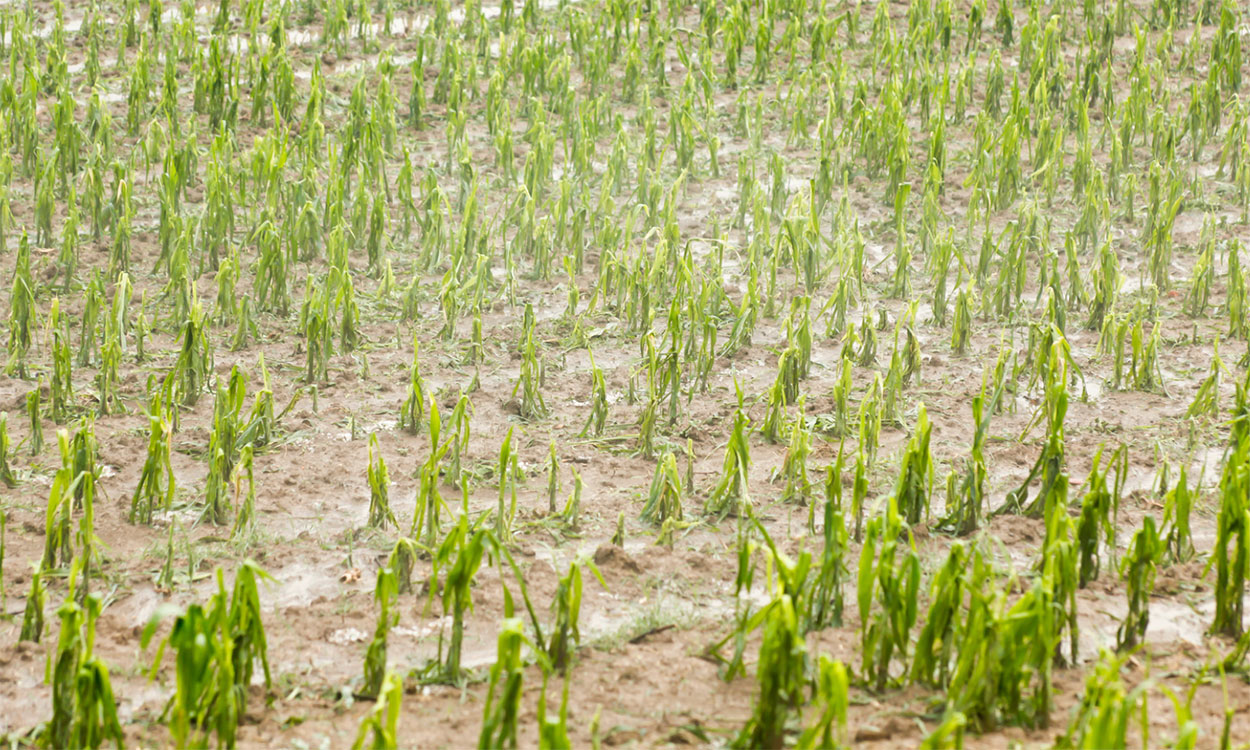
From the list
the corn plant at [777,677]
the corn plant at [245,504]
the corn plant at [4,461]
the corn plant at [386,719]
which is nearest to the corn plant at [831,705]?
the corn plant at [777,677]

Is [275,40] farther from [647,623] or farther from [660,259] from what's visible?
[647,623]

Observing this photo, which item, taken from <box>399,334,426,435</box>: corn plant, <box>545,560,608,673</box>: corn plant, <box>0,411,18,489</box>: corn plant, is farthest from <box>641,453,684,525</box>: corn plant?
<box>0,411,18,489</box>: corn plant

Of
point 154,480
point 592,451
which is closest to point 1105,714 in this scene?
point 592,451

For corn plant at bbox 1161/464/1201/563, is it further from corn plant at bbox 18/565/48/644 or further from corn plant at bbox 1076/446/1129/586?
corn plant at bbox 18/565/48/644

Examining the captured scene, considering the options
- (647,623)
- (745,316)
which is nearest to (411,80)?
(745,316)

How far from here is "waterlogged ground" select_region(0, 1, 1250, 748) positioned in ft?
9.12

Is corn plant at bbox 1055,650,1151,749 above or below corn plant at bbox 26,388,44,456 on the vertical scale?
above

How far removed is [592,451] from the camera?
13.2 ft

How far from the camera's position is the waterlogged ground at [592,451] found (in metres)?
2.78

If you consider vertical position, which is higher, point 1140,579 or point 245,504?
point 1140,579

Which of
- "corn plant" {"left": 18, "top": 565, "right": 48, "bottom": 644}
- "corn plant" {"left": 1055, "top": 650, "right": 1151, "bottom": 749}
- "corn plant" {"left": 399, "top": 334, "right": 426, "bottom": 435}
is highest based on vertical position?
"corn plant" {"left": 1055, "top": 650, "right": 1151, "bottom": 749}

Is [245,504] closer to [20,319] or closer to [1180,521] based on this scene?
[20,319]

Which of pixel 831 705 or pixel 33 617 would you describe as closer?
pixel 831 705

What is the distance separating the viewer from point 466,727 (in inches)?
105
